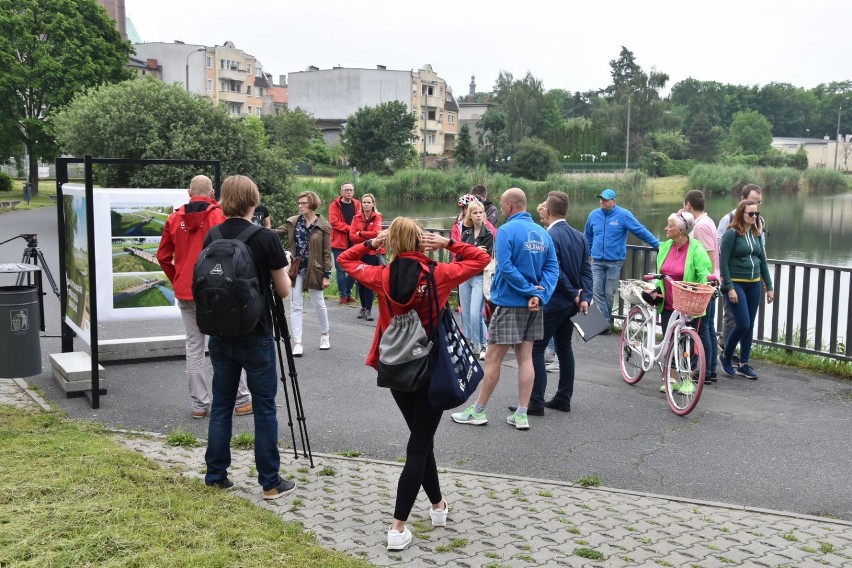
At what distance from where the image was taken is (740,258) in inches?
364

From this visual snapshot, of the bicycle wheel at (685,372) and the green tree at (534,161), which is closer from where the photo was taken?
the bicycle wheel at (685,372)

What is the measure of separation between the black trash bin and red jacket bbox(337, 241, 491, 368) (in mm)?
3587

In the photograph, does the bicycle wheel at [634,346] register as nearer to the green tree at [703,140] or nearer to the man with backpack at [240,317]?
the man with backpack at [240,317]

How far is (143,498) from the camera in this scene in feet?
16.9

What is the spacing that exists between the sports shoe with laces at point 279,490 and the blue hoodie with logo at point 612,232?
6477 millimetres

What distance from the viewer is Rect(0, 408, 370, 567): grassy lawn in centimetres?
432

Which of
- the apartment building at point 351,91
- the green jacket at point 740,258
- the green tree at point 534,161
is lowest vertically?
the green jacket at point 740,258

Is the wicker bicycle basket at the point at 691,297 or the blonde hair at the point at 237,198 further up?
the blonde hair at the point at 237,198

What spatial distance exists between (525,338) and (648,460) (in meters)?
1.35

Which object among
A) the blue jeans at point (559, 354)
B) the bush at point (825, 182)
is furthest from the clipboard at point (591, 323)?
the bush at point (825, 182)

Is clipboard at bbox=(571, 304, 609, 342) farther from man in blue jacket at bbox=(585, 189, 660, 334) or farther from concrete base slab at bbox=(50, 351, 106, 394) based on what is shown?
concrete base slab at bbox=(50, 351, 106, 394)

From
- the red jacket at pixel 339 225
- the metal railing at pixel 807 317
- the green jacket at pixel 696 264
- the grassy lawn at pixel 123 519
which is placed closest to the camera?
the grassy lawn at pixel 123 519

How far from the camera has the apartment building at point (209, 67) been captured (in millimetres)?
110188

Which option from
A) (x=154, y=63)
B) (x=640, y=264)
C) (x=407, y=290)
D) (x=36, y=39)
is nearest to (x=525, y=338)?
(x=407, y=290)
